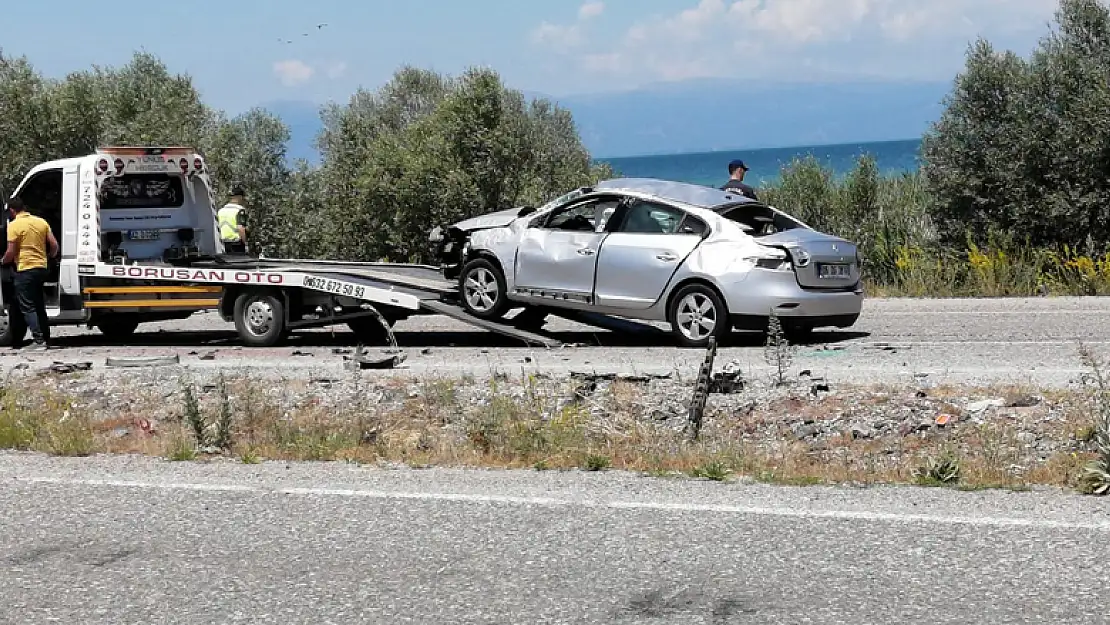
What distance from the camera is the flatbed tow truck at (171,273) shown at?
15.0 m

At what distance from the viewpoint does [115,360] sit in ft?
44.9

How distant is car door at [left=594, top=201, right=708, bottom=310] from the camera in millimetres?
13867

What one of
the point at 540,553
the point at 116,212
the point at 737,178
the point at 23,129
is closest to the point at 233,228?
the point at 116,212

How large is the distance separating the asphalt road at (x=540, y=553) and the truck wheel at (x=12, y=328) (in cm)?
914

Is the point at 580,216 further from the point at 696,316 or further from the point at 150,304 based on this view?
the point at 150,304

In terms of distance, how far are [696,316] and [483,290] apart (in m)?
2.33

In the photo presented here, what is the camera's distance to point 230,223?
1952 centimetres

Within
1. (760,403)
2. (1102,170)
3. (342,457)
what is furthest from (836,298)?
(1102,170)

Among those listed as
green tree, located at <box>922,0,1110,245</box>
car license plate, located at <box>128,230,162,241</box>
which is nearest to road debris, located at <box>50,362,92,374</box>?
car license plate, located at <box>128,230,162,241</box>

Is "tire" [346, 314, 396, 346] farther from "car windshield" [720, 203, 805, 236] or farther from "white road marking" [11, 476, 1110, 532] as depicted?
"white road marking" [11, 476, 1110, 532]

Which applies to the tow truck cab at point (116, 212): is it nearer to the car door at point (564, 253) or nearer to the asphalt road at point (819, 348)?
the asphalt road at point (819, 348)

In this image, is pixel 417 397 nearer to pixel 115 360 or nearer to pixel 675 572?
pixel 115 360

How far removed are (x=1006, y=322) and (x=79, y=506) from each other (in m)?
11.0

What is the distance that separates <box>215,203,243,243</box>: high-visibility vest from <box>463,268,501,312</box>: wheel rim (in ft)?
19.6
